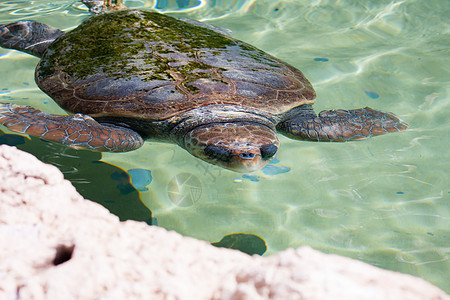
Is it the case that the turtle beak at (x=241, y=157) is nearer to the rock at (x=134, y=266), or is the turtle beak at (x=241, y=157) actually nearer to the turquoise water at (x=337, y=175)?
the turquoise water at (x=337, y=175)

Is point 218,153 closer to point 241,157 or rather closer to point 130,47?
point 241,157

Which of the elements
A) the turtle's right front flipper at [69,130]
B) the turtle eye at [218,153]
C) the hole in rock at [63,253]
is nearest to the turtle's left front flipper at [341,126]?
the turtle eye at [218,153]

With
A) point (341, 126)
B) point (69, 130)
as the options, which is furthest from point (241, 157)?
point (69, 130)

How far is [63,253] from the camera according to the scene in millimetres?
1220

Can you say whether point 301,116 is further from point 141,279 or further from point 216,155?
point 141,279

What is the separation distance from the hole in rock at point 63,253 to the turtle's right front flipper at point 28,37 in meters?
3.43

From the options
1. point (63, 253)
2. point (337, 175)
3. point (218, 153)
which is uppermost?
point (63, 253)

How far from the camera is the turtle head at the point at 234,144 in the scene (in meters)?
2.56

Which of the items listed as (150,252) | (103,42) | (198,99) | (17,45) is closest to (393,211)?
(198,99)

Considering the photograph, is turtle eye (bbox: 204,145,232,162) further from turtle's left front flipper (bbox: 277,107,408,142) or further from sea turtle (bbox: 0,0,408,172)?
turtle's left front flipper (bbox: 277,107,408,142)

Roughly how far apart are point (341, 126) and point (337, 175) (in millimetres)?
492

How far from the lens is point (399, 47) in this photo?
4.57 meters

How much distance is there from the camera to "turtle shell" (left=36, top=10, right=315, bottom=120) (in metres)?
2.91

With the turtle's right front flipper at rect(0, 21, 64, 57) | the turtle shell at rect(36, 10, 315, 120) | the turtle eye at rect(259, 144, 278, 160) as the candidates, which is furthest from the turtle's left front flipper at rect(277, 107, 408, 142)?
the turtle's right front flipper at rect(0, 21, 64, 57)
